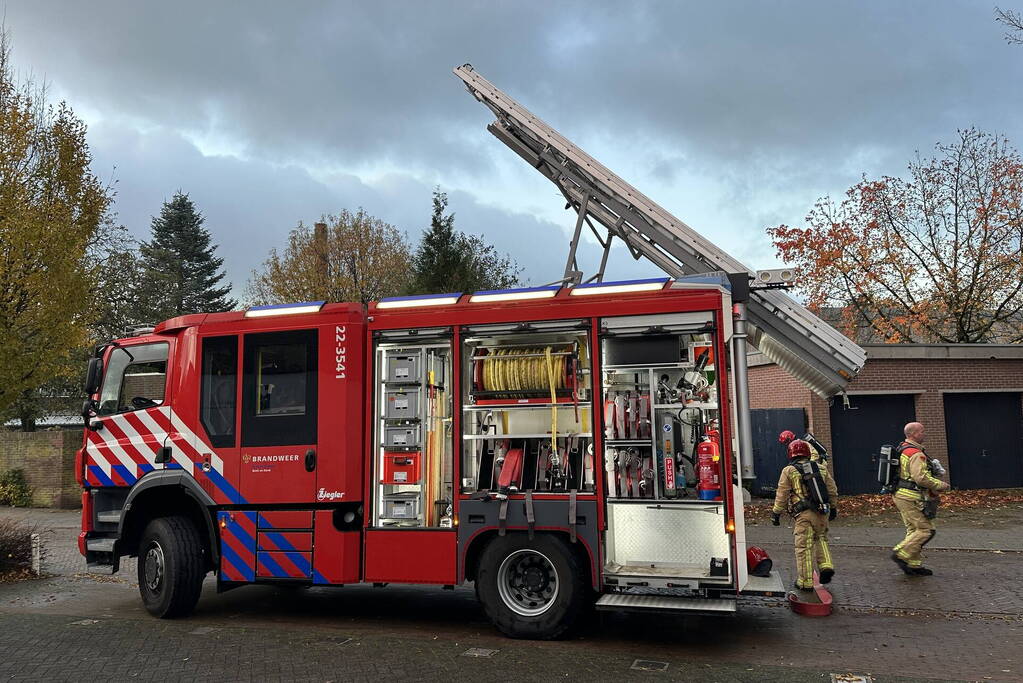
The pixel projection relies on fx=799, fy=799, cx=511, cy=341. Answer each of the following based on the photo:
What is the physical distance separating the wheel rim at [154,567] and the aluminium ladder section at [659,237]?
5.70 meters

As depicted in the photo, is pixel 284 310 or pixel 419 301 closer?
pixel 419 301

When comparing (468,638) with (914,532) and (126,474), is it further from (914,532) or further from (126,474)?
(914,532)

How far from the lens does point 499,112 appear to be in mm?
9875

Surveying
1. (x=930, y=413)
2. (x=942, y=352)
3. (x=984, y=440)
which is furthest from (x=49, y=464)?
(x=984, y=440)

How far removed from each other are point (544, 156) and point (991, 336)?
61.0 feet

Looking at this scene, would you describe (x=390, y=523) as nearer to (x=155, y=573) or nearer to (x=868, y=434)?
(x=155, y=573)

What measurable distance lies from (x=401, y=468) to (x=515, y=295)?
6.10 ft

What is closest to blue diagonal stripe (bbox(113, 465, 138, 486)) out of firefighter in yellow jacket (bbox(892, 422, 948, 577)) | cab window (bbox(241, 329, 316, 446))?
cab window (bbox(241, 329, 316, 446))

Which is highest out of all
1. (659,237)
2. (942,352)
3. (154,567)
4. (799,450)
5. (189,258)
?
(189,258)

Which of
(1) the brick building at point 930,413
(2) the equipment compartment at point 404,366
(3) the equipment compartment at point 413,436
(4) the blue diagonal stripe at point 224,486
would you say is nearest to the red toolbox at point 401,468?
(3) the equipment compartment at point 413,436

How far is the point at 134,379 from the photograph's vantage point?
27.1 feet

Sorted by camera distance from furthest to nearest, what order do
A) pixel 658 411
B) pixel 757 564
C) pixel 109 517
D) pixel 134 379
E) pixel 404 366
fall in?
pixel 134 379 < pixel 109 517 < pixel 404 366 < pixel 757 564 < pixel 658 411

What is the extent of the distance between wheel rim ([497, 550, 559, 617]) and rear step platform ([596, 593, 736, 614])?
1.58ft

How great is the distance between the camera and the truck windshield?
8.08 metres
